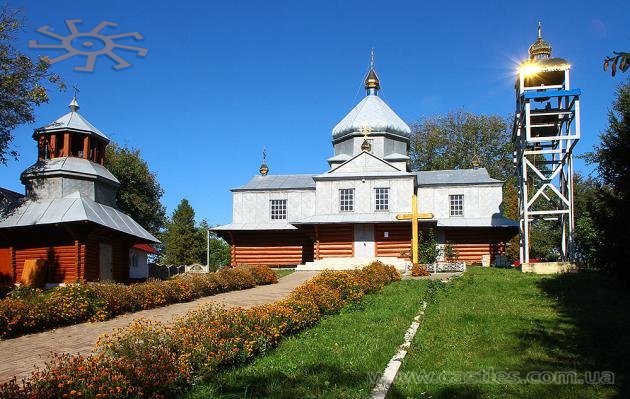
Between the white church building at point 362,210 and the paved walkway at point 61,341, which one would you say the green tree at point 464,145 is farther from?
the paved walkway at point 61,341

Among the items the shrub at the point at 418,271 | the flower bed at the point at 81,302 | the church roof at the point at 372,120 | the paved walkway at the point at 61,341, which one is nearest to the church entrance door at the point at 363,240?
the shrub at the point at 418,271

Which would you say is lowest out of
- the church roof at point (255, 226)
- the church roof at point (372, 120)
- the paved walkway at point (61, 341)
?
the paved walkway at point (61, 341)

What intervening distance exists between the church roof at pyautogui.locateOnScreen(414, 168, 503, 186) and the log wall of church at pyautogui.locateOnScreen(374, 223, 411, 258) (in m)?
4.55

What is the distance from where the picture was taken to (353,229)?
31.2 m

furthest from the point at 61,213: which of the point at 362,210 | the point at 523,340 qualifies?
the point at 523,340

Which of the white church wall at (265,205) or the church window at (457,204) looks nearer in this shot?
the church window at (457,204)

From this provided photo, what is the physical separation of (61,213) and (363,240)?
15212mm

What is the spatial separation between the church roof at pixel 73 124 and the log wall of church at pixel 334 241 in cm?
1226

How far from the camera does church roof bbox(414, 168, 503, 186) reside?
33.9 meters

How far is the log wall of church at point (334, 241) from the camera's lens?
31.2 metres

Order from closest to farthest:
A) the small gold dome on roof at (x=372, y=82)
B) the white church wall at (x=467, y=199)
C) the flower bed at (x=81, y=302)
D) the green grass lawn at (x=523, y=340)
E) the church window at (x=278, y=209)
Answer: the green grass lawn at (x=523, y=340) → the flower bed at (x=81, y=302) → the white church wall at (x=467, y=199) → the church window at (x=278, y=209) → the small gold dome on roof at (x=372, y=82)

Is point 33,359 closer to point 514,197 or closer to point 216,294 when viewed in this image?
point 216,294

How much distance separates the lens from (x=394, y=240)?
101 ft

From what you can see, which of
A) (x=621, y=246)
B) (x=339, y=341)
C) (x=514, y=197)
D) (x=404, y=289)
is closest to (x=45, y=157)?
(x=404, y=289)
